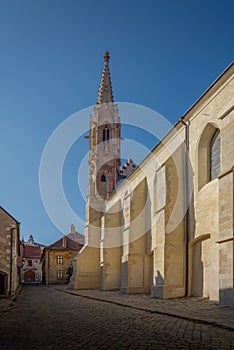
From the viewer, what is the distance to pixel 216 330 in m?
8.99

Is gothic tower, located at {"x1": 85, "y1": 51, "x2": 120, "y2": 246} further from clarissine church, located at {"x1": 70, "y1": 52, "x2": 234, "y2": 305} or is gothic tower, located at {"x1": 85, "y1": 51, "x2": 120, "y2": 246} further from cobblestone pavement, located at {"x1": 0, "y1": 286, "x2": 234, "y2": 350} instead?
cobblestone pavement, located at {"x1": 0, "y1": 286, "x2": 234, "y2": 350}

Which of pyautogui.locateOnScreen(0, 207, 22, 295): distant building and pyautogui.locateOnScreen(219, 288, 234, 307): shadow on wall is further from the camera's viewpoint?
pyautogui.locateOnScreen(0, 207, 22, 295): distant building

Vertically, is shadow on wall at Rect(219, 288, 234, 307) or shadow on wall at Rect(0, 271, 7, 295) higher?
shadow on wall at Rect(219, 288, 234, 307)

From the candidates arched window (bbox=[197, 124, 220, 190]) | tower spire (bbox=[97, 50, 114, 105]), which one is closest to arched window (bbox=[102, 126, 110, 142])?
tower spire (bbox=[97, 50, 114, 105])

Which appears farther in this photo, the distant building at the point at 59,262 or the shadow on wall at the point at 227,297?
the distant building at the point at 59,262

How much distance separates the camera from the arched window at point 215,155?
18359 millimetres

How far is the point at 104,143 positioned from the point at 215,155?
28398 millimetres

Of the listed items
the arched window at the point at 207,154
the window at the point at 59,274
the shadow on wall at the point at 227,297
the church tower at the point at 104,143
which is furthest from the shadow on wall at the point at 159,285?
the window at the point at 59,274

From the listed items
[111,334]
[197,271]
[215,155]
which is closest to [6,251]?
[197,271]

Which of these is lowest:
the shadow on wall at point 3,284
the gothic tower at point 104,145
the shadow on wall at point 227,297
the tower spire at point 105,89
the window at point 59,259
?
the window at point 59,259

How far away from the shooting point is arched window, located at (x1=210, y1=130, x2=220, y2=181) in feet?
60.2

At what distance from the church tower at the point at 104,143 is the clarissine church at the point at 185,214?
904 centimetres

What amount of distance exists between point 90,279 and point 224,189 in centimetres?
2440

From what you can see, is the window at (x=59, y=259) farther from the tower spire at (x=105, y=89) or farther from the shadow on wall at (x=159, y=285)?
the shadow on wall at (x=159, y=285)
